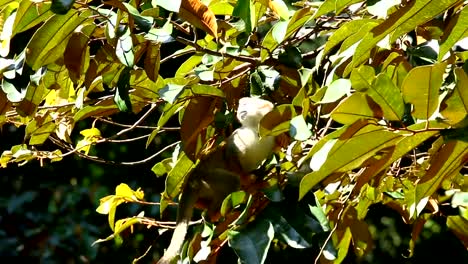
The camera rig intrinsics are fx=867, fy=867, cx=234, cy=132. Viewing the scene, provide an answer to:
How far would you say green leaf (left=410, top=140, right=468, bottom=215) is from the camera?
1058 mm

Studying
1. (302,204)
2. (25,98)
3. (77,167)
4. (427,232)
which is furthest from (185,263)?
(427,232)

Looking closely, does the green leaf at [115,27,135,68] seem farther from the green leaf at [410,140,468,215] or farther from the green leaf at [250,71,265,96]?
the green leaf at [410,140,468,215]

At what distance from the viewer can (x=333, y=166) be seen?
1.06m

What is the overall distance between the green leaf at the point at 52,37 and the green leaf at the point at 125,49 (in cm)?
7

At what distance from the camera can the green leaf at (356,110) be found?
101 centimetres

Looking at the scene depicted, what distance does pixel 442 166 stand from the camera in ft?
3.55

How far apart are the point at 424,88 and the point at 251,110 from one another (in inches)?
33.6

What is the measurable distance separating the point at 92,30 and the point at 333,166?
1.46ft

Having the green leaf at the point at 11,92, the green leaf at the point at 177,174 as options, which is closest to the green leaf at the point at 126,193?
the green leaf at the point at 177,174

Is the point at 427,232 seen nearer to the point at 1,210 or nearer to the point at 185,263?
the point at 1,210

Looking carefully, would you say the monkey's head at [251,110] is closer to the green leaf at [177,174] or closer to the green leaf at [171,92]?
the green leaf at [177,174]

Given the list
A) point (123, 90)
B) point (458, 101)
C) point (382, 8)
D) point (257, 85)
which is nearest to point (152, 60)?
point (123, 90)

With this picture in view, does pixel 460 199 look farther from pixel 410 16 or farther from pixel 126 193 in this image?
pixel 410 16

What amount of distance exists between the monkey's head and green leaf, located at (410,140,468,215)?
546 mm
